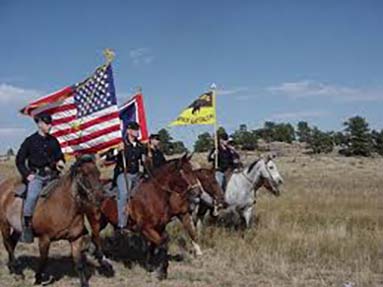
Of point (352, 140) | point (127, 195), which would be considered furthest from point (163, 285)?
point (352, 140)

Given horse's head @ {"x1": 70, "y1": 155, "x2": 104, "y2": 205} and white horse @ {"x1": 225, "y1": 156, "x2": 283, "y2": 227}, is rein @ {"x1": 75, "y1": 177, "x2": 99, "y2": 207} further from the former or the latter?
white horse @ {"x1": 225, "y1": 156, "x2": 283, "y2": 227}

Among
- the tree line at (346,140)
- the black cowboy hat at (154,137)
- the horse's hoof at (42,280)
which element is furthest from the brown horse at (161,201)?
the tree line at (346,140)

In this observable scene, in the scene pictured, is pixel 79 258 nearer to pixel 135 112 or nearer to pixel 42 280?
pixel 42 280

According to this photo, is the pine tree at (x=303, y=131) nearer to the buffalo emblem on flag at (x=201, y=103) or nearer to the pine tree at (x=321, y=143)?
the pine tree at (x=321, y=143)

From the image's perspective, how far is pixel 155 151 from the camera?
46.5ft

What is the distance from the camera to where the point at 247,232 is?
1539cm

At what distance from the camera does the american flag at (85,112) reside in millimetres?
12678

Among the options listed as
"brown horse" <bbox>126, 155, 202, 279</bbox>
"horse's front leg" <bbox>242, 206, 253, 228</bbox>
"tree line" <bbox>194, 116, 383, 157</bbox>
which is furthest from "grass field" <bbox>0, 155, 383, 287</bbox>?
"tree line" <bbox>194, 116, 383, 157</bbox>

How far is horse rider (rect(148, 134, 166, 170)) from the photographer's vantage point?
1388cm

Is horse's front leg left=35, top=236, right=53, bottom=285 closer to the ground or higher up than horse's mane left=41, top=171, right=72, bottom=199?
closer to the ground

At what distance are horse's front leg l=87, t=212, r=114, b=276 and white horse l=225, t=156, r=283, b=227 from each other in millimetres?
4850

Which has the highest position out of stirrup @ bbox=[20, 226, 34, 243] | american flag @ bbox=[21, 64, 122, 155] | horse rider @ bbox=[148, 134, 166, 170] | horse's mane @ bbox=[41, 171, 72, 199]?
Result: american flag @ bbox=[21, 64, 122, 155]

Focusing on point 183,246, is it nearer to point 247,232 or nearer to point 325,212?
point 247,232

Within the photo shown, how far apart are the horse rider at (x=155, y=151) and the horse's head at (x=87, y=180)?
3.74m
